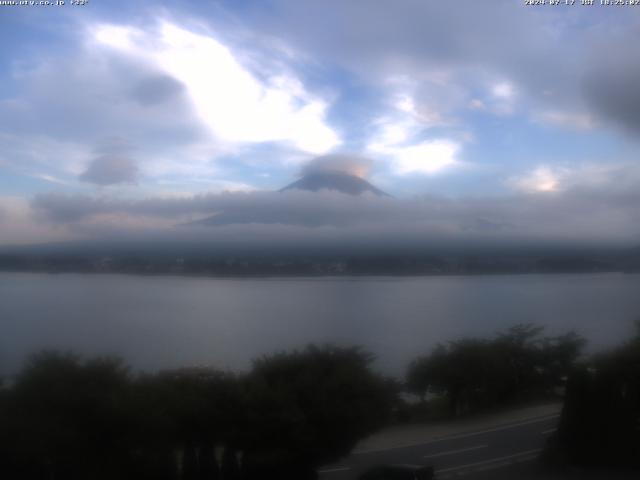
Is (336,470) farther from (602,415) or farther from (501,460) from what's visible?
(602,415)

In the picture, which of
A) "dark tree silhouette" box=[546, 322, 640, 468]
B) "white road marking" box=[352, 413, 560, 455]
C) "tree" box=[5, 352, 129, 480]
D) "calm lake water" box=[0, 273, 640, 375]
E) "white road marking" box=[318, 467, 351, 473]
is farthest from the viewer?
"calm lake water" box=[0, 273, 640, 375]

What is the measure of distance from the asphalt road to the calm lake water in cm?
134

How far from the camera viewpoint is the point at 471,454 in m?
7.04

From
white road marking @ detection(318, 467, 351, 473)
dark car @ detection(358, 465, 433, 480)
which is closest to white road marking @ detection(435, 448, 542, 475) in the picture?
dark car @ detection(358, 465, 433, 480)

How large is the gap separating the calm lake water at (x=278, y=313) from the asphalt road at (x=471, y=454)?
52.9 inches

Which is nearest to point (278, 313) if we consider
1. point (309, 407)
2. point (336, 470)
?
point (309, 407)

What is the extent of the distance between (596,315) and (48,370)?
8540mm

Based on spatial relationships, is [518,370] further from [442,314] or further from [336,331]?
[336,331]

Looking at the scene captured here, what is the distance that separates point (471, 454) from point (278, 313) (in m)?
4.59

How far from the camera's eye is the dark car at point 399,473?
21.2 feet

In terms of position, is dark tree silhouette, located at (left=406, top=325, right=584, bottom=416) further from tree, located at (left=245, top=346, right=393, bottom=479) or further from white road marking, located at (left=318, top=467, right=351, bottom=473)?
white road marking, located at (left=318, top=467, right=351, bottom=473)

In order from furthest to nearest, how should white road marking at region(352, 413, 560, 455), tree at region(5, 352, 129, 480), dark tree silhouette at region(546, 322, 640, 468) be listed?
white road marking at region(352, 413, 560, 455) → dark tree silhouette at region(546, 322, 640, 468) → tree at region(5, 352, 129, 480)

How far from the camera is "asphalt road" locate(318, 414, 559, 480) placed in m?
6.76

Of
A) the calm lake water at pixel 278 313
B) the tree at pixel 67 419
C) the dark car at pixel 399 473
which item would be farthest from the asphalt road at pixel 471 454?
the tree at pixel 67 419
